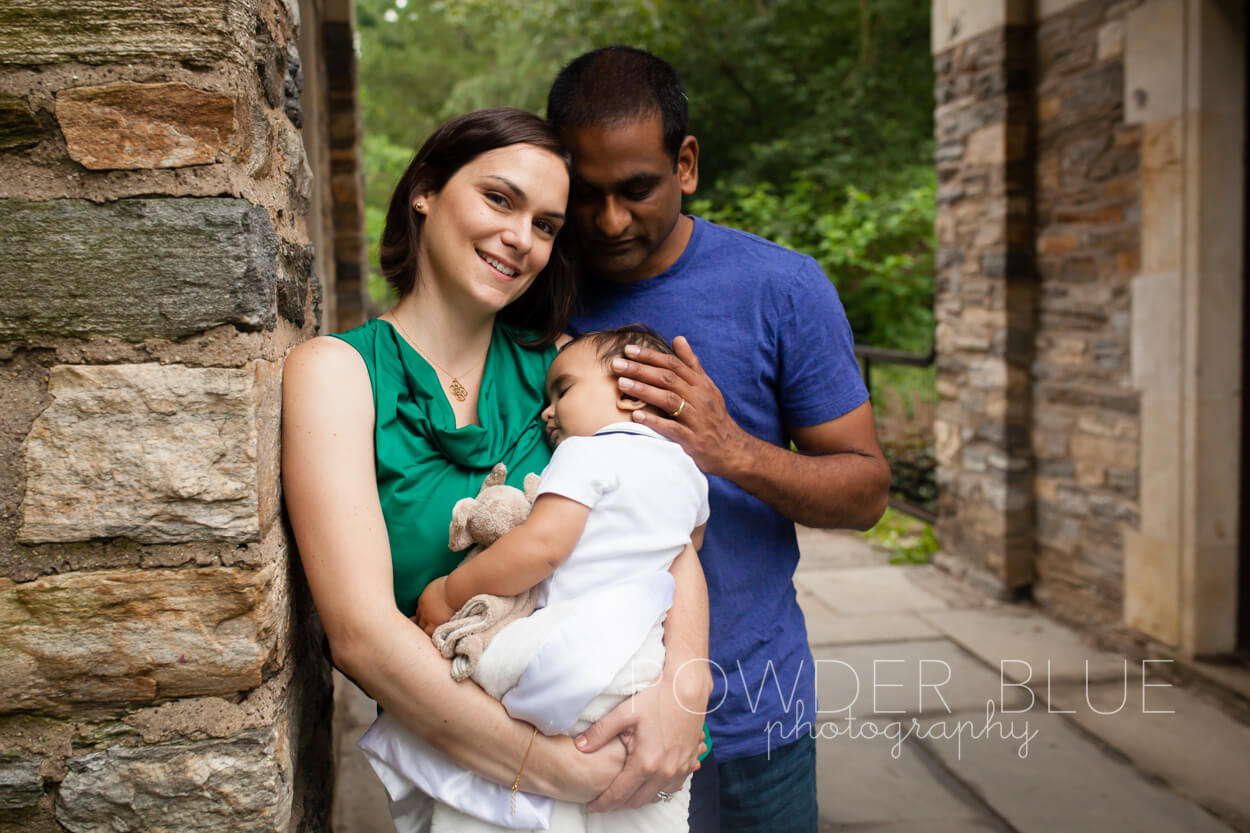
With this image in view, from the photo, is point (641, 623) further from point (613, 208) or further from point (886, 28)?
point (886, 28)

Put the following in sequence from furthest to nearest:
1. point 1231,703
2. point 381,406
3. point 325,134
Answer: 1. point 325,134
2. point 1231,703
3. point 381,406


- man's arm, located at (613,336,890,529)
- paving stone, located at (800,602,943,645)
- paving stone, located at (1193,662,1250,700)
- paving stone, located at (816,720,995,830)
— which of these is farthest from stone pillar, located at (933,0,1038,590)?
man's arm, located at (613,336,890,529)

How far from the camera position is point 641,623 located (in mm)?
1319

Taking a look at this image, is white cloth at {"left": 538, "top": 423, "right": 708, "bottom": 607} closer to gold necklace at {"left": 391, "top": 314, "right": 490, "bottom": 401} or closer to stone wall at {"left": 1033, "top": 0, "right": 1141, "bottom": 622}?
gold necklace at {"left": 391, "top": 314, "right": 490, "bottom": 401}

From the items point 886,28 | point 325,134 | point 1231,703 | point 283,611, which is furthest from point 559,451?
point 886,28

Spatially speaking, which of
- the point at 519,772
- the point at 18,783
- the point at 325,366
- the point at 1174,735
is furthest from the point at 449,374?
the point at 1174,735

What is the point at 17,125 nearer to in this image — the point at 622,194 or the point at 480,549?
the point at 480,549

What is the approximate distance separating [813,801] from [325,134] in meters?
4.04

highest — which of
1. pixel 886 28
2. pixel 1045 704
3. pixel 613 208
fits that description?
pixel 886 28

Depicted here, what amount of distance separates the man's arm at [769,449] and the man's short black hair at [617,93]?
1.36ft

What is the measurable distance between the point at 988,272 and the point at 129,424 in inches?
181

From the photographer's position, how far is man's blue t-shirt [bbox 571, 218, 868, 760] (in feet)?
5.63

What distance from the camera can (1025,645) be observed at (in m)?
4.29

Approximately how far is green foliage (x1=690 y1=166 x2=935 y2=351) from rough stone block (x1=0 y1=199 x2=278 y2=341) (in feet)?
30.2
